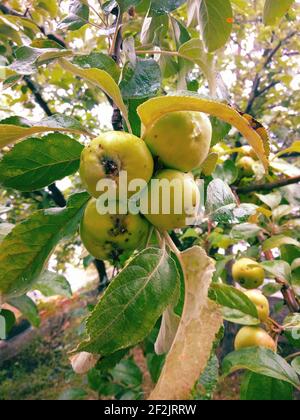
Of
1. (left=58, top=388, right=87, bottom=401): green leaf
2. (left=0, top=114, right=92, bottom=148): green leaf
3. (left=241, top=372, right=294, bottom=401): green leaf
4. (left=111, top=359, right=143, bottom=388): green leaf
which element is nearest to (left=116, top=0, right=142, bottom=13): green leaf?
(left=0, top=114, right=92, bottom=148): green leaf

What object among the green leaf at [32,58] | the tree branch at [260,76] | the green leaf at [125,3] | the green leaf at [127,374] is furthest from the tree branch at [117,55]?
the tree branch at [260,76]

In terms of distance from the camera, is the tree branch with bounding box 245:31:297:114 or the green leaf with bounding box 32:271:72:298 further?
the tree branch with bounding box 245:31:297:114

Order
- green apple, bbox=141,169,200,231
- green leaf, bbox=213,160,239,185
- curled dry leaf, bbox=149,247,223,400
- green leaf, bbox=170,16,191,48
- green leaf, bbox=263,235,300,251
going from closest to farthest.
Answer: curled dry leaf, bbox=149,247,223,400 → green apple, bbox=141,169,200,231 → green leaf, bbox=170,16,191,48 → green leaf, bbox=263,235,300,251 → green leaf, bbox=213,160,239,185

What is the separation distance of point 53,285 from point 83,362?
0.52m

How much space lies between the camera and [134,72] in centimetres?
60

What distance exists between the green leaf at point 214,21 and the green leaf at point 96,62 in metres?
0.20

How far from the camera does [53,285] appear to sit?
109 cm

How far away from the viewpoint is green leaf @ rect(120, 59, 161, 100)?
1.92ft

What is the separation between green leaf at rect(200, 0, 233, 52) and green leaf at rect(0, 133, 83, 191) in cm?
34

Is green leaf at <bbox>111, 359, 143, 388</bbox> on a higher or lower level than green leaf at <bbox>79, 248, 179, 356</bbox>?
lower

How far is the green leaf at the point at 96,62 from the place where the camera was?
0.63 m

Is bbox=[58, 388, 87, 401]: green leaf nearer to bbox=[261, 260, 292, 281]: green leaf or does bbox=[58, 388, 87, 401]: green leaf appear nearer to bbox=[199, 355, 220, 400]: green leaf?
bbox=[261, 260, 292, 281]: green leaf

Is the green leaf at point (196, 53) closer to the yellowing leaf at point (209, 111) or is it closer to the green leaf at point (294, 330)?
the yellowing leaf at point (209, 111)
